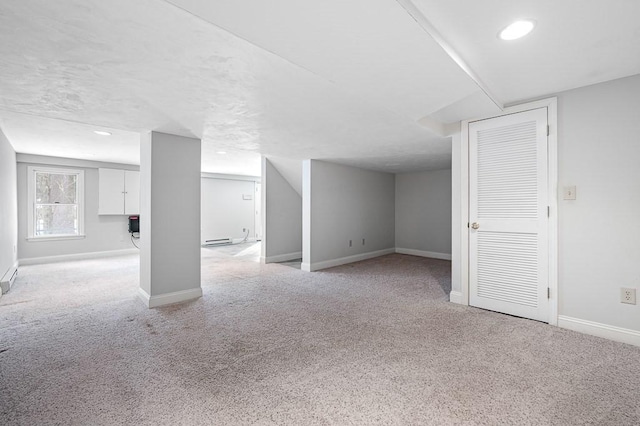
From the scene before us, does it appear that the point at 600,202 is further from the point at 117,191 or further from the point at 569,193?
the point at 117,191

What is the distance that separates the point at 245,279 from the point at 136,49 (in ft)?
11.5

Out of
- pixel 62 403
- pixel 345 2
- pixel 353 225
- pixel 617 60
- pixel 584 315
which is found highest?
pixel 617 60

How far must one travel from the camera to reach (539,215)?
9.00 ft

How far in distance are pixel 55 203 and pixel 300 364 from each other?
6751mm

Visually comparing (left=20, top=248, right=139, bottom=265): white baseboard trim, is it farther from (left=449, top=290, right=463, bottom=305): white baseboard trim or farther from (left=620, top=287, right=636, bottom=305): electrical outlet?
(left=620, top=287, right=636, bottom=305): electrical outlet

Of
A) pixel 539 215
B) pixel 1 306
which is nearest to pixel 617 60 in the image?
pixel 539 215

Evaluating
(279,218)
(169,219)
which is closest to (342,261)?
(279,218)

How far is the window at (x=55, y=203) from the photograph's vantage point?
18.6 feet

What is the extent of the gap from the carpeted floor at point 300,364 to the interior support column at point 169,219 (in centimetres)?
26

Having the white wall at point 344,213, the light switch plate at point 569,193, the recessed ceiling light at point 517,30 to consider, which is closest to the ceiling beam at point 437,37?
the recessed ceiling light at point 517,30

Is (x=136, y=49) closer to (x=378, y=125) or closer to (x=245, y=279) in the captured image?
(x=378, y=125)

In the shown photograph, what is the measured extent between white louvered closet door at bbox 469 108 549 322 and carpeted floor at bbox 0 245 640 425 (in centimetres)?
26

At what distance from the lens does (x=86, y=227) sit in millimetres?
6297

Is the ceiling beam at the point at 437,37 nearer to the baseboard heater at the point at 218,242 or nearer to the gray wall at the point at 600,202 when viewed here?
the gray wall at the point at 600,202
